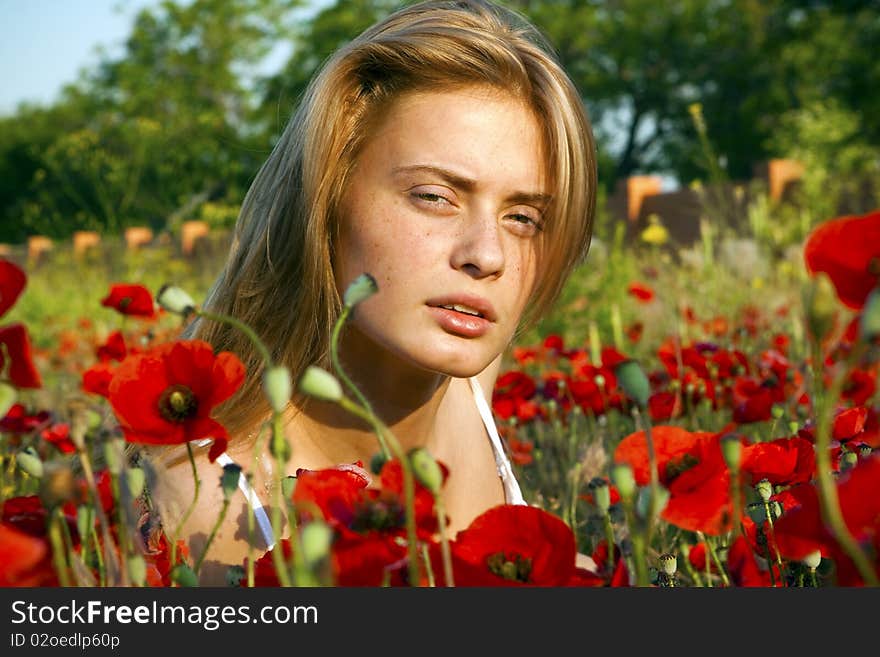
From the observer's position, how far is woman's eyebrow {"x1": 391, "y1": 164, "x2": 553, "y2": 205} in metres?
1.53

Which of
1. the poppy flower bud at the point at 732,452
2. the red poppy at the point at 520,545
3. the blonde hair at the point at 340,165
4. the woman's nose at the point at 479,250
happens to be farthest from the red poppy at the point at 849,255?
the blonde hair at the point at 340,165

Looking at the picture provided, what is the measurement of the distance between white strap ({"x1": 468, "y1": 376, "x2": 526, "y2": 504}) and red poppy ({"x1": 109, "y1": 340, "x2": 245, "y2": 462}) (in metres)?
1.51

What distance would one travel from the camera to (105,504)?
0.86 metres

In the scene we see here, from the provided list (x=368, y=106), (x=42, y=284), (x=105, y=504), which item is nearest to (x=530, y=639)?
(x=105, y=504)

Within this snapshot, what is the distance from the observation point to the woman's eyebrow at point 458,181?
153 cm

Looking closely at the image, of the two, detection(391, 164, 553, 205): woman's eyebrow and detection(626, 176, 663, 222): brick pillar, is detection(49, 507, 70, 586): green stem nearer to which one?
detection(391, 164, 553, 205): woman's eyebrow

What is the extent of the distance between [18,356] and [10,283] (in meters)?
0.06

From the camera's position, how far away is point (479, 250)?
56.2 inches

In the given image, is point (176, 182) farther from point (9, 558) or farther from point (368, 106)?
point (9, 558)

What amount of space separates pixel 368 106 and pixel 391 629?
4.52 ft

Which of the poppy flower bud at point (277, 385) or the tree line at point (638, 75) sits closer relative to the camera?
the poppy flower bud at point (277, 385)

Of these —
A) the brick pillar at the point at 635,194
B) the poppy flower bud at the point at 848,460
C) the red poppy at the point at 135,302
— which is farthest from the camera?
the brick pillar at the point at 635,194

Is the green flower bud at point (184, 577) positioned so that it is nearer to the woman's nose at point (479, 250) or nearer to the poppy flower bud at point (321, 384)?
the poppy flower bud at point (321, 384)

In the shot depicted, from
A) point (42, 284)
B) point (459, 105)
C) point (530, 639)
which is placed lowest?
point (530, 639)
